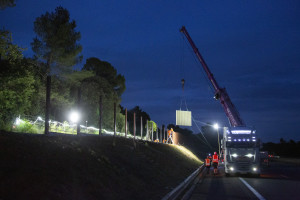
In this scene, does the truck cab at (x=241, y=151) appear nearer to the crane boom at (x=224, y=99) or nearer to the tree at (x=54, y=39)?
the crane boom at (x=224, y=99)

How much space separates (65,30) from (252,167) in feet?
77.4

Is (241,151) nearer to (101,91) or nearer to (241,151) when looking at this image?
(241,151)

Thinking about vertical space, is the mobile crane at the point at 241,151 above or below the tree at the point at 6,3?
below

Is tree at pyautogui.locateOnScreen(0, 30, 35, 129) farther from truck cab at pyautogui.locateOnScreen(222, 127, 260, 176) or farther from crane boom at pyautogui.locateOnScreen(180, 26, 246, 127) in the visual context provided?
crane boom at pyautogui.locateOnScreen(180, 26, 246, 127)

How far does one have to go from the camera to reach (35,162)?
908 cm

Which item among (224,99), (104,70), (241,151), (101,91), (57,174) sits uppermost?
(104,70)

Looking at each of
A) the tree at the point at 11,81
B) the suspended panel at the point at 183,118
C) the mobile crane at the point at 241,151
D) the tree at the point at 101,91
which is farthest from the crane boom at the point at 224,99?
the tree at the point at 11,81

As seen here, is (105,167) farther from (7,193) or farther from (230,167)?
(230,167)

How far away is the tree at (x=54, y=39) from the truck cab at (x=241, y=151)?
64.8 ft

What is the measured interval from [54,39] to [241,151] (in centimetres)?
2252

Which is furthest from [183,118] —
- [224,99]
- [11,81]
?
[11,81]

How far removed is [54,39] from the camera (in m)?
35.9

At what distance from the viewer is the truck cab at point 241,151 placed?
25.1 meters

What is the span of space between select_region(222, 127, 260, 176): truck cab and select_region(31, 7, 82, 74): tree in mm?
19760
